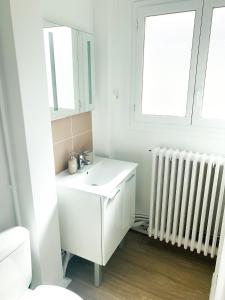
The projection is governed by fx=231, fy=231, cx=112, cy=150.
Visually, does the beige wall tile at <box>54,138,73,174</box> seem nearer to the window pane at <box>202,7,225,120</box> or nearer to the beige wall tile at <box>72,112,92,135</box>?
the beige wall tile at <box>72,112,92,135</box>

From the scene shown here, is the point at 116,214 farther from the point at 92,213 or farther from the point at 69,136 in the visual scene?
the point at 69,136

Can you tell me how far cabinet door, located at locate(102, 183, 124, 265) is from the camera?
1.56 meters

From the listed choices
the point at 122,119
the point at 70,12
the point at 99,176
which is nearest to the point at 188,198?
the point at 99,176

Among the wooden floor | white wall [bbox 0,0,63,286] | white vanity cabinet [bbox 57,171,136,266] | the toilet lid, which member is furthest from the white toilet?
the wooden floor

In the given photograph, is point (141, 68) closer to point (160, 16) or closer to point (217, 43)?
point (160, 16)

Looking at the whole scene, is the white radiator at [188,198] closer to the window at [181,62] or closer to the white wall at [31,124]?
the window at [181,62]

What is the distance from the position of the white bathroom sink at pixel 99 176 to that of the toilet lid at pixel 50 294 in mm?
572

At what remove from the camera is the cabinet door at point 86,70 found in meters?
1.82

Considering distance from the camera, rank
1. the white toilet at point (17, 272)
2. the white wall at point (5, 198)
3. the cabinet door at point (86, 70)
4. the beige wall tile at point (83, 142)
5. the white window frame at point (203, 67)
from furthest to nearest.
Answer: the beige wall tile at point (83, 142) < the cabinet door at point (86, 70) < the white window frame at point (203, 67) < the white wall at point (5, 198) < the white toilet at point (17, 272)

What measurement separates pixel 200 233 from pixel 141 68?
143 cm

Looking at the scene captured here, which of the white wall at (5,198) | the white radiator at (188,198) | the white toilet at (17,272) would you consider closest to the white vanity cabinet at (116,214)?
the white radiator at (188,198)

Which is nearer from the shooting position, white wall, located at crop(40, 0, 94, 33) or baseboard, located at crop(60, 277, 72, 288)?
white wall, located at crop(40, 0, 94, 33)

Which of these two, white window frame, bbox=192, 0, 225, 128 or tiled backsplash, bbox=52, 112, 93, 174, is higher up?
white window frame, bbox=192, 0, 225, 128

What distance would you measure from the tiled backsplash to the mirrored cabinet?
0.08 meters
